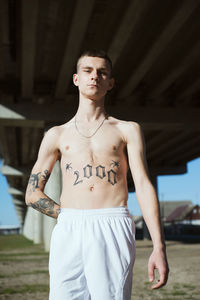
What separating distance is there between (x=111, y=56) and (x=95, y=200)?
10.4 m

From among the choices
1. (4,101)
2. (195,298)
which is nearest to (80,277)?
(195,298)

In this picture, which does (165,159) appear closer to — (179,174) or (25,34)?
(179,174)

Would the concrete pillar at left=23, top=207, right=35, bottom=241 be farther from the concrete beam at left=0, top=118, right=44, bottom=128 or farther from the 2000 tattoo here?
the 2000 tattoo

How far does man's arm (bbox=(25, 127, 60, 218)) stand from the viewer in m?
2.81

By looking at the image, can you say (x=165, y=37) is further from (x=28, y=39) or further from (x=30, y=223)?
(x=30, y=223)

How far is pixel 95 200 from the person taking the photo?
254 cm

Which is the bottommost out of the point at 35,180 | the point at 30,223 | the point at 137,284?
the point at 137,284

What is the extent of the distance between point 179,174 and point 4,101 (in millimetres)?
22477

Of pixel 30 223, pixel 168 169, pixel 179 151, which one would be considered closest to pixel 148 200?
pixel 179 151

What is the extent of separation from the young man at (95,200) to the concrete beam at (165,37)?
7948mm

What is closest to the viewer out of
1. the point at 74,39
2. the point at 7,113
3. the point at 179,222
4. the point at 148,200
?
the point at 148,200

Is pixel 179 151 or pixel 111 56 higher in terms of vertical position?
pixel 179 151

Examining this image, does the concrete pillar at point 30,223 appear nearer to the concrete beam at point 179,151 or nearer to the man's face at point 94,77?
the concrete beam at point 179,151

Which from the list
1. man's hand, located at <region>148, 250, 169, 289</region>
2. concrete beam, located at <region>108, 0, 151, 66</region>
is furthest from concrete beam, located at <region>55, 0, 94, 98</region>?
man's hand, located at <region>148, 250, 169, 289</region>
